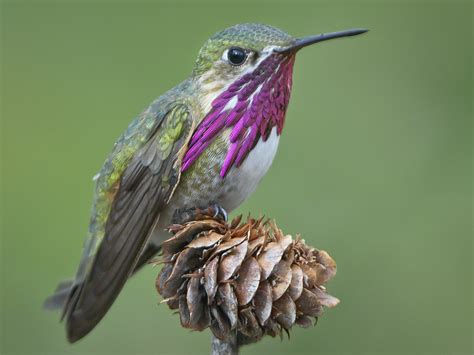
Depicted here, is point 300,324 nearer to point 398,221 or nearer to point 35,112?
point 398,221

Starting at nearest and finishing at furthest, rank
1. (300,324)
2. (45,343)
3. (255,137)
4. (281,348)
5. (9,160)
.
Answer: (300,324), (255,137), (281,348), (45,343), (9,160)

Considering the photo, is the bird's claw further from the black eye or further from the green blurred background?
the green blurred background

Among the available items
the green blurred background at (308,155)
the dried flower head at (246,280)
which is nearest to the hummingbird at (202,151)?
the dried flower head at (246,280)

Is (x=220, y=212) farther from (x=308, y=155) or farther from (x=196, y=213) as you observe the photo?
(x=308, y=155)

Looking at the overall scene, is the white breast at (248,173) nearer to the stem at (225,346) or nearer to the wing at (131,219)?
the wing at (131,219)

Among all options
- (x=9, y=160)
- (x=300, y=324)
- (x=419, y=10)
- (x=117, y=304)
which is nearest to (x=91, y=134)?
(x=9, y=160)

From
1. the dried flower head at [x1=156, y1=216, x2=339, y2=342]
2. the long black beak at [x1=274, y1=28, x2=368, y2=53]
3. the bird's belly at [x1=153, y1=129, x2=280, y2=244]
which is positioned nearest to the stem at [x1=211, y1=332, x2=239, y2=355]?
the dried flower head at [x1=156, y1=216, x2=339, y2=342]
